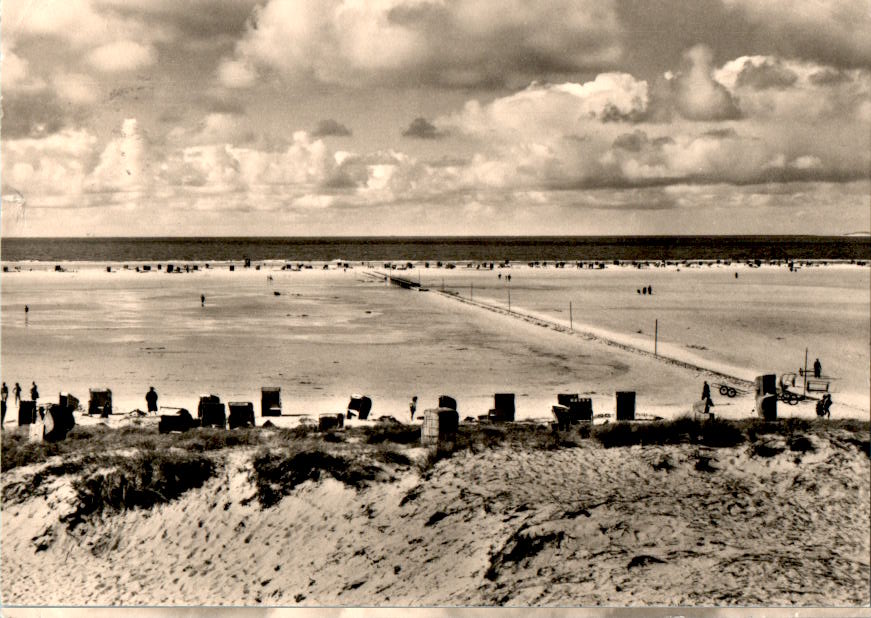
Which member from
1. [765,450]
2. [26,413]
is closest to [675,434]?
[765,450]

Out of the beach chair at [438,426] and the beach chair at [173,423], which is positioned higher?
the beach chair at [438,426]

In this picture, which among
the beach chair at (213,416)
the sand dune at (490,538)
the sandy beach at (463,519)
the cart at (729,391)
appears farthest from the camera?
the cart at (729,391)

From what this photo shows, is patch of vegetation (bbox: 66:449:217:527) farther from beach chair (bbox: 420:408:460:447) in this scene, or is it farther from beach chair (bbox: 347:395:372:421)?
beach chair (bbox: 347:395:372:421)

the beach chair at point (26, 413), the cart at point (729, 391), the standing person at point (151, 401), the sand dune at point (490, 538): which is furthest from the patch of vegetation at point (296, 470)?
the cart at point (729, 391)

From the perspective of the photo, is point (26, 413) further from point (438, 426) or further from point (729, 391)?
point (729, 391)

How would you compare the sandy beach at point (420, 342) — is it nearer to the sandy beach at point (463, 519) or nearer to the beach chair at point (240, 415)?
the sandy beach at point (463, 519)

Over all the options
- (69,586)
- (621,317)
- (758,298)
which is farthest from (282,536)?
(758,298)
